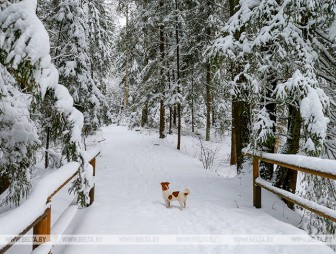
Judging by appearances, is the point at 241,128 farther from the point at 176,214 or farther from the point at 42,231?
the point at 42,231

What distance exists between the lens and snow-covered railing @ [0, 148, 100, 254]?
215 centimetres

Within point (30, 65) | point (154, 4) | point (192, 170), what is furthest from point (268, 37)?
point (154, 4)

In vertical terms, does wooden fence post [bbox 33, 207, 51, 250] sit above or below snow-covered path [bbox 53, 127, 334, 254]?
above

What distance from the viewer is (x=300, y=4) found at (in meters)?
5.67

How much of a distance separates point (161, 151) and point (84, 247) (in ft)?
39.1

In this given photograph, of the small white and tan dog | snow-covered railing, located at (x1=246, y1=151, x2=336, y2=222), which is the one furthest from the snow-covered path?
snow-covered railing, located at (x1=246, y1=151, x2=336, y2=222)

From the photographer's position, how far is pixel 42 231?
312 cm

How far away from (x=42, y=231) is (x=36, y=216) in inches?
20.2

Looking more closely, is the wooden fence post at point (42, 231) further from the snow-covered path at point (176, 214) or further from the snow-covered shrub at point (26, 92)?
the snow-covered shrub at point (26, 92)

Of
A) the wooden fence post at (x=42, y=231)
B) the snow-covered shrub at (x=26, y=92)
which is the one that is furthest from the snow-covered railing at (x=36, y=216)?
the snow-covered shrub at (x=26, y=92)

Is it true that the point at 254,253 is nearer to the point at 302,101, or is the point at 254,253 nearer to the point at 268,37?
the point at 302,101

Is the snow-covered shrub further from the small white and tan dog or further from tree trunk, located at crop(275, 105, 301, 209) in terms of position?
tree trunk, located at crop(275, 105, 301, 209)

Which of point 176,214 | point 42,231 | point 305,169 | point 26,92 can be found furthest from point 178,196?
point 26,92

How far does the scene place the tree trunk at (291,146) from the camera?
643 centimetres
